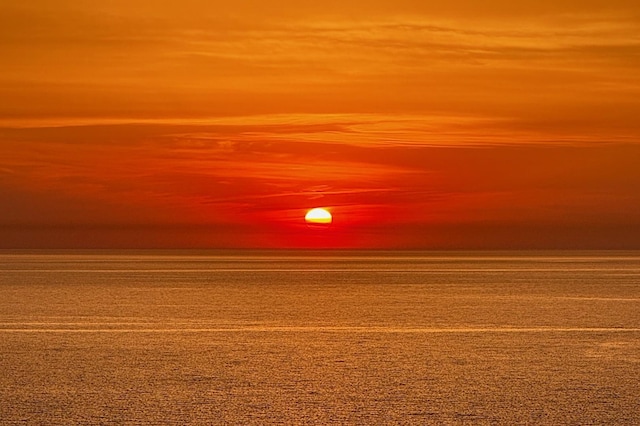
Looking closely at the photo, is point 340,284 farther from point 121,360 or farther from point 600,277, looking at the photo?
point 121,360

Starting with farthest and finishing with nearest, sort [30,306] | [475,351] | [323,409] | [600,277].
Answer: [600,277]
[30,306]
[475,351]
[323,409]

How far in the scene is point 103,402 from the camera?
9742mm

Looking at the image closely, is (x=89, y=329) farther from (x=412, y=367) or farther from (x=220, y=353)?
(x=412, y=367)

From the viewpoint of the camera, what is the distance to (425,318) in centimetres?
1842

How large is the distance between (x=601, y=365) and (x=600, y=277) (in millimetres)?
24380

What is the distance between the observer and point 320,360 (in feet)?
41.4

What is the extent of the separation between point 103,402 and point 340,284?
836 inches

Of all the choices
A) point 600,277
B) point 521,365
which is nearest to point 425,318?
point 521,365

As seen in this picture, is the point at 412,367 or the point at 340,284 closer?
the point at 412,367

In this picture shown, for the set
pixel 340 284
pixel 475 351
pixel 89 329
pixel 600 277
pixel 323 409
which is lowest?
pixel 323 409

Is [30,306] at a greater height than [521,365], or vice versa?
[30,306]

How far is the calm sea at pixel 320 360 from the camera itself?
9.34m

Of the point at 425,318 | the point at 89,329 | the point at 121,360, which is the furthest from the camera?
the point at 425,318

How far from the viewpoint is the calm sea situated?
934 cm
